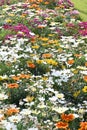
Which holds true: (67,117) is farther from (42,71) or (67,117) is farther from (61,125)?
(42,71)

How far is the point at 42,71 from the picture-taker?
323 inches

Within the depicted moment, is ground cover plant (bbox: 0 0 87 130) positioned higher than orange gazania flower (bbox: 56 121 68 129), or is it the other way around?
orange gazania flower (bbox: 56 121 68 129)

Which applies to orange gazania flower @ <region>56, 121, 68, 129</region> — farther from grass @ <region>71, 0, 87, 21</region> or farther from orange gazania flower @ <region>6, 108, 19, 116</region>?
grass @ <region>71, 0, 87, 21</region>

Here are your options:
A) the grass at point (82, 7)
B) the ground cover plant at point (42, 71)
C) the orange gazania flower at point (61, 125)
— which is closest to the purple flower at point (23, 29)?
the ground cover plant at point (42, 71)

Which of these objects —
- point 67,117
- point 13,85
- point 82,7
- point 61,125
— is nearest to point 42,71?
point 13,85

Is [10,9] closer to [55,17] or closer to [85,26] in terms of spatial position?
[55,17]

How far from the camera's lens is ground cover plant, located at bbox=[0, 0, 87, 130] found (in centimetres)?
601

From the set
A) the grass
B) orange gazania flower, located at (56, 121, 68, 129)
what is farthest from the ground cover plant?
the grass

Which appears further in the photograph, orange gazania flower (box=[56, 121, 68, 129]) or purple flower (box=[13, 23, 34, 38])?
purple flower (box=[13, 23, 34, 38])

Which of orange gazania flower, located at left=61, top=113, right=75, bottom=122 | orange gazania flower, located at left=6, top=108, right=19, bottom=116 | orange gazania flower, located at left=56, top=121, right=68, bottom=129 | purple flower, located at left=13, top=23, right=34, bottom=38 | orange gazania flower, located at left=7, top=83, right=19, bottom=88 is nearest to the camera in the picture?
orange gazania flower, located at left=56, top=121, right=68, bottom=129

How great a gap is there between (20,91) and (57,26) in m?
5.02

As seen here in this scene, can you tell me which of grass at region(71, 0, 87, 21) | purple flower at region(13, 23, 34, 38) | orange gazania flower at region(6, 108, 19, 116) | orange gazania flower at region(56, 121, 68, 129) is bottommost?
grass at region(71, 0, 87, 21)

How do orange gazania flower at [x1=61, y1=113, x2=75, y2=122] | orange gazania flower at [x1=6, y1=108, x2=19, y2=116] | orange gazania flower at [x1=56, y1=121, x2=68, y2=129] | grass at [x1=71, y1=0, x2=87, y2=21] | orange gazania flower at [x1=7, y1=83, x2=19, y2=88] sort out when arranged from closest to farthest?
orange gazania flower at [x1=56, y1=121, x2=68, y2=129] < orange gazania flower at [x1=61, y1=113, x2=75, y2=122] < orange gazania flower at [x1=6, y1=108, x2=19, y2=116] < orange gazania flower at [x1=7, y1=83, x2=19, y2=88] < grass at [x1=71, y1=0, x2=87, y2=21]

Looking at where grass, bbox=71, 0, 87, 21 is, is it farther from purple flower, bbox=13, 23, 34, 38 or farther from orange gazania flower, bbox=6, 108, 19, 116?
orange gazania flower, bbox=6, 108, 19, 116
